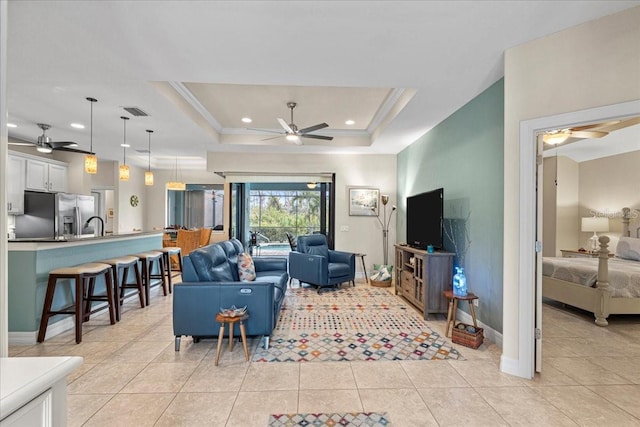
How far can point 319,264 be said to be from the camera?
5203mm

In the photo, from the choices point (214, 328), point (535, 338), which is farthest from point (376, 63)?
point (214, 328)

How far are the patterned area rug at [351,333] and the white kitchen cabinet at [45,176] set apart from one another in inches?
211

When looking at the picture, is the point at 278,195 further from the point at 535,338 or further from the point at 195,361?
the point at 535,338

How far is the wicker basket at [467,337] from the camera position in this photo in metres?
3.07

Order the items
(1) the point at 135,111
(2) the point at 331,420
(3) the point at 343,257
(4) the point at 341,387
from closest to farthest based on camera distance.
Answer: (2) the point at 331,420 → (4) the point at 341,387 → (1) the point at 135,111 → (3) the point at 343,257

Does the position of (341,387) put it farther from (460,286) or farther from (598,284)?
(598,284)

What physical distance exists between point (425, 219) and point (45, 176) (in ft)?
23.8

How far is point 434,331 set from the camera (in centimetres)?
353

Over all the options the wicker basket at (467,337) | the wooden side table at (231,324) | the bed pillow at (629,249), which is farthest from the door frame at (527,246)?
the bed pillow at (629,249)

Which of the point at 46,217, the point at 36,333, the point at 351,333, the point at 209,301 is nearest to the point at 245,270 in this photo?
the point at 209,301

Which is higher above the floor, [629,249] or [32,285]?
[629,249]

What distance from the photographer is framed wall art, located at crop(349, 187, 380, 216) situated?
6.69 m

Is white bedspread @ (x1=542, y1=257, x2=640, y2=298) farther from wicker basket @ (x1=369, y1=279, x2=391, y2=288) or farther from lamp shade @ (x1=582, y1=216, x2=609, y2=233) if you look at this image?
wicker basket @ (x1=369, y1=279, x2=391, y2=288)

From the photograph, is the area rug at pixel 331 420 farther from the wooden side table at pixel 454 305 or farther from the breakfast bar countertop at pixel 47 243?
the breakfast bar countertop at pixel 47 243
